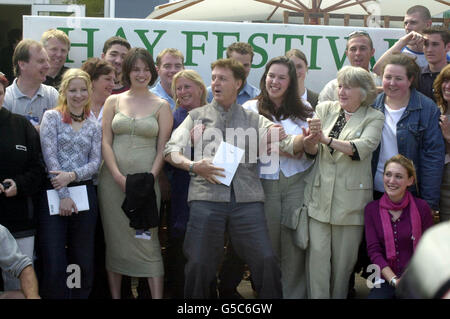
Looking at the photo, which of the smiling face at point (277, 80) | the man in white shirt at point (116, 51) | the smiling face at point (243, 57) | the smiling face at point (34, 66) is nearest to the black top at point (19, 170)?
the smiling face at point (34, 66)

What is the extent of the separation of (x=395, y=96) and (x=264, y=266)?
1654mm

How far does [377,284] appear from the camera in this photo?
4125 mm

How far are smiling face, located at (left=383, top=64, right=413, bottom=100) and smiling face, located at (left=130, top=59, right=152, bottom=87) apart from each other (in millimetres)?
1788

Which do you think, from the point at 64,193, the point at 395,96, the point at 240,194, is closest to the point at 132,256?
the point at 64,193

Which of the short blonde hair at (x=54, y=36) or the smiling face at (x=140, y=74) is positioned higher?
the short blonde hair at (x=54, y=36)

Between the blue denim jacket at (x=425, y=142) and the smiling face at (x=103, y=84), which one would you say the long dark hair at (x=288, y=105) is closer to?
the blue denim jacket at (x=425, y=142)

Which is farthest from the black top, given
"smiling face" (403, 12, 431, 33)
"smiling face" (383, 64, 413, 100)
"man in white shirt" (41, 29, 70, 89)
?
"smiling face" (403, 12, 431, 33)

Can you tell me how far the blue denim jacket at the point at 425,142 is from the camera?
433 cm

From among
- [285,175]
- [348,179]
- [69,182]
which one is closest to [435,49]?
[348,179]

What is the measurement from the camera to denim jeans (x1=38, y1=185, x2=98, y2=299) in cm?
409

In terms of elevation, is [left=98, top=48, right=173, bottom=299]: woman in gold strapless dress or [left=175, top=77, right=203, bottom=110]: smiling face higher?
[left=175, top=77, right=203, bottom=110]: smiling face

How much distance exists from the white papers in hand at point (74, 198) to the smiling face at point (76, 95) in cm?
57

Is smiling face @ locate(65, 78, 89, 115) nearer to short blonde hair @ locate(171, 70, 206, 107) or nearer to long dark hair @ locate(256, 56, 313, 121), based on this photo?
short blonde hair @ locate(171, 70, 206, 107)
